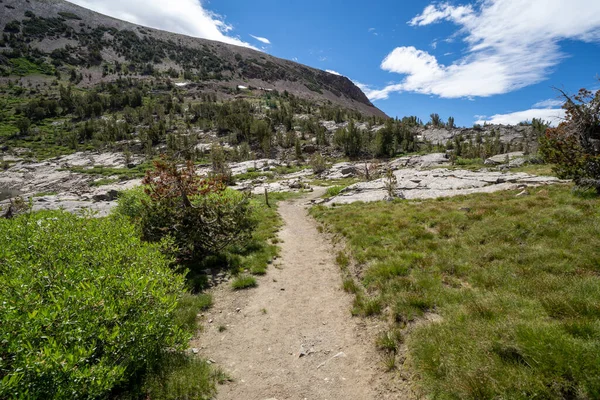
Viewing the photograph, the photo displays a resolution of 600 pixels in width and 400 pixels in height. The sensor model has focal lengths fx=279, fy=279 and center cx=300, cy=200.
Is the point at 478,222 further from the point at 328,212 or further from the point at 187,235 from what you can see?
the point at 187,235

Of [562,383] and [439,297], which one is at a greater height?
[562,383]

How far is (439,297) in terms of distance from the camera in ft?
21.0

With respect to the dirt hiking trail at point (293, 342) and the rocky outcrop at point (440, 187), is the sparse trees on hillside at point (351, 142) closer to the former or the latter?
the rocky outcrop at point (440, 187)

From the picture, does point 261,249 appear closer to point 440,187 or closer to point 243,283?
point 243,283

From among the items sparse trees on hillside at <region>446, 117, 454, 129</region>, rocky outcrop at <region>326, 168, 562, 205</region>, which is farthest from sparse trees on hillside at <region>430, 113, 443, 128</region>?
rocky outcrop at <region>326, 168, 562, 205</region>

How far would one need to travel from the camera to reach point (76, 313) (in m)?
3.82

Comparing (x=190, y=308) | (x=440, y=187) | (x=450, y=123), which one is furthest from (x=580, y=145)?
(x=450, y=123)

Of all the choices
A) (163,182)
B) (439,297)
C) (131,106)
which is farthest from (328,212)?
(131,106)

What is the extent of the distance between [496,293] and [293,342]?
14.9ft

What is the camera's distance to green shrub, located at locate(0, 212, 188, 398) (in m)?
3.25

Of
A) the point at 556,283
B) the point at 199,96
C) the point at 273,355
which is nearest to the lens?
the point at 556,283

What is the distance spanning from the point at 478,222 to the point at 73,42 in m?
173

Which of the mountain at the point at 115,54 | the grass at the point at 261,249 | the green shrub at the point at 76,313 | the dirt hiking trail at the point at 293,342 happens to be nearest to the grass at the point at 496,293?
the dirt hiking trail at the point at 293,342

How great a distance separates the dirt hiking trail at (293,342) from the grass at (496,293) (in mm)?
639
